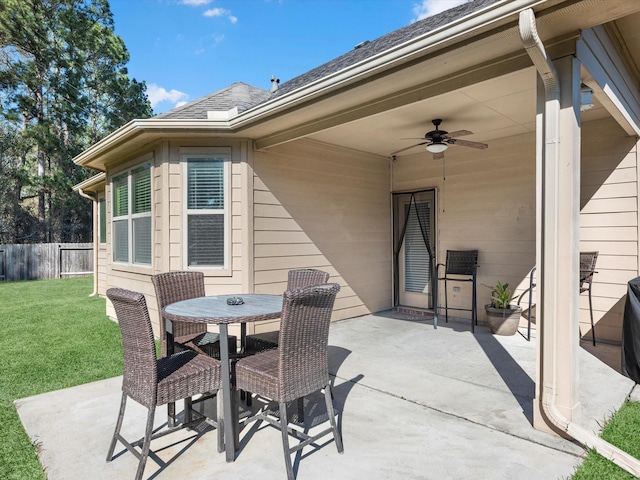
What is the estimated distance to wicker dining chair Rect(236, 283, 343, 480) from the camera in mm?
2148

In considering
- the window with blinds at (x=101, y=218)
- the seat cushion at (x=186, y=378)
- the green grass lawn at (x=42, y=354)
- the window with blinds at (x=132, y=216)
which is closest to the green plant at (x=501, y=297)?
the seat cushion at (x=186, y=378)

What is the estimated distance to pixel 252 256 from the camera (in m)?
4.87

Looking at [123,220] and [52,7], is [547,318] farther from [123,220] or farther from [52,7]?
[52,7]

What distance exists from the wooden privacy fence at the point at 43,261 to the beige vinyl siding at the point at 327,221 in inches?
437

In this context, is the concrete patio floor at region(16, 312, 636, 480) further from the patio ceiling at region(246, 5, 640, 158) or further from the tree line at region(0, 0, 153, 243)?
the tree line at region(0, 0, 153, 243)

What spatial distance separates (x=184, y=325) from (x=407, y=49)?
9.18 ft

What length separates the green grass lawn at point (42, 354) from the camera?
2.46 m

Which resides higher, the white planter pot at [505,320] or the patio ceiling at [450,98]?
the patio ceiling at [450,98]

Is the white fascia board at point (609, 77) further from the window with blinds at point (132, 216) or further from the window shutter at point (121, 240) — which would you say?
the window shutter at point (121, 240)

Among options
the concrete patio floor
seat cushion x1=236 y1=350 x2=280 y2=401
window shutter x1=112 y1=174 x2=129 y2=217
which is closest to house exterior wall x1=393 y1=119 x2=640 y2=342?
the concrete patio floor

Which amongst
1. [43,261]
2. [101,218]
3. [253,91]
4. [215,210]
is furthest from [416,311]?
[43,261]

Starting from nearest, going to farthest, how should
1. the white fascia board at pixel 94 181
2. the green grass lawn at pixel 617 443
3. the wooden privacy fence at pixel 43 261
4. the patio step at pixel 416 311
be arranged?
1. the green grass lawn at pixel 617 443
2. the patio step at pixel 416 311
3. the white fascia board at pixel 94 181
4. the wooden privacy fence at pixel 43 261

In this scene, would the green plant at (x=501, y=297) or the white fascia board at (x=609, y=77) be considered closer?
the white fascia board at (x=609, y=77)

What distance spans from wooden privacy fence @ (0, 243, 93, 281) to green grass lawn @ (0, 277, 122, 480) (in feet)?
17.2
